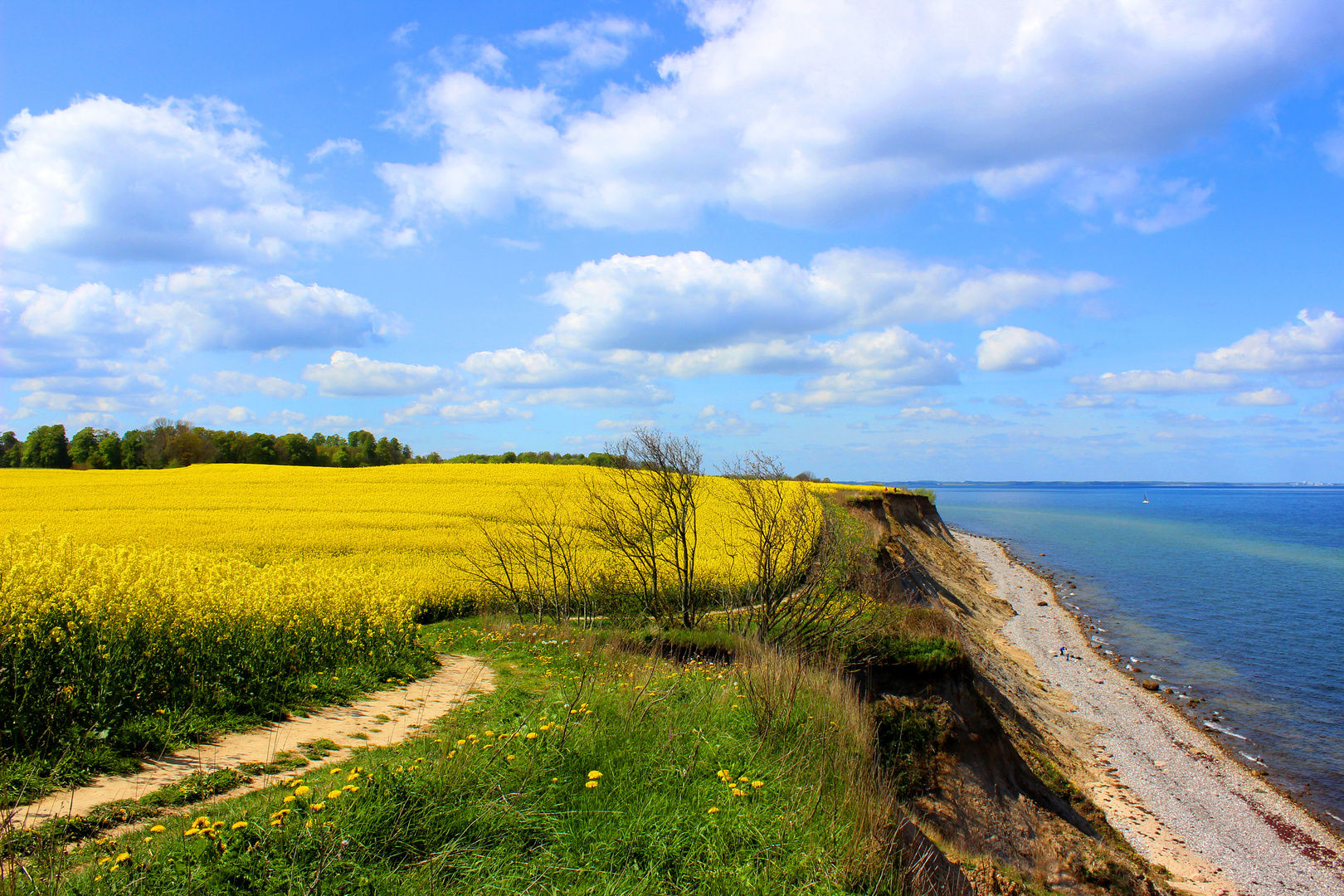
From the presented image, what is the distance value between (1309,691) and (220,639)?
104 ft

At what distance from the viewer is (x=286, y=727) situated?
8195mm

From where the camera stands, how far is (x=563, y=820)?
4.68m

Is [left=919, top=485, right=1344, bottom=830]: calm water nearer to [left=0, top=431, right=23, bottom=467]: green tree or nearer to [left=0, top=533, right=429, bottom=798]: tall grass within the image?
[left=0, top=533, right=429, bottom=798]: tall grass

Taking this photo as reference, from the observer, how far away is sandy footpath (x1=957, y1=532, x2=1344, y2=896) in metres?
13.3

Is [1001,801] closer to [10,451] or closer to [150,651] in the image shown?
[150,651]

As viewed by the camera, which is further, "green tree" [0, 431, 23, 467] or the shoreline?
"green tree" [0, 431, 23, 467]

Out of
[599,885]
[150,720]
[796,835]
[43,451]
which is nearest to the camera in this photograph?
[599,885]

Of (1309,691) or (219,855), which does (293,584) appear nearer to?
(219,855)

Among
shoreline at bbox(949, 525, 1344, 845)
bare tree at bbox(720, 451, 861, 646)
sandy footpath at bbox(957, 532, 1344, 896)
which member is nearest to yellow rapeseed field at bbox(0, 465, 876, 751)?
bare tree at bbox(720, 451, 861, 646)

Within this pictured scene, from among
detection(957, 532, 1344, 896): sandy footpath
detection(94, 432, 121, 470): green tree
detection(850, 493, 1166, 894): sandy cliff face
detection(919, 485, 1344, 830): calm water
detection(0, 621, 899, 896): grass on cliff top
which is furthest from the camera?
detection(94, 432, 121, 470): green tree

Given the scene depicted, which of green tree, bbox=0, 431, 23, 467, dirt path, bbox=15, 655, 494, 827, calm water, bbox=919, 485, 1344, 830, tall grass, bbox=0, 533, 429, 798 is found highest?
green tree, bbox=0, 431, 23, 467

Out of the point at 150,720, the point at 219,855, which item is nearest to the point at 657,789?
the point at 219,855

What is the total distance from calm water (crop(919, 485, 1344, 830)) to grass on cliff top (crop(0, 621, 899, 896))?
17655mm

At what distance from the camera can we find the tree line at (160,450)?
59.2 metres
